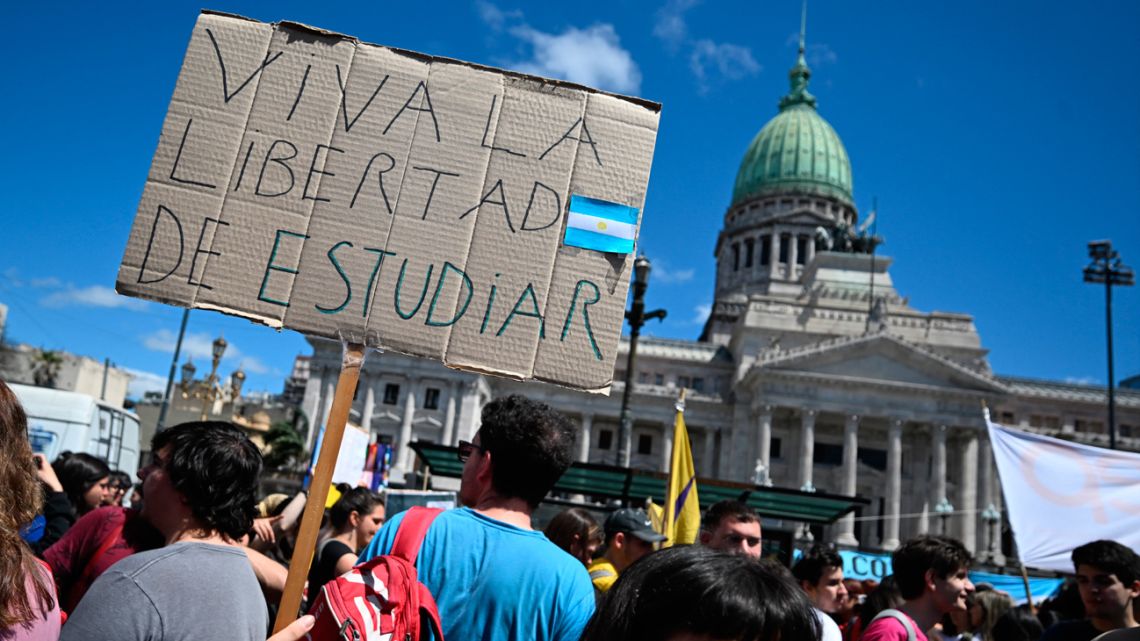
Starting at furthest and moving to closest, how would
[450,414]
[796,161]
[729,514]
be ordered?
1. [796,161]
2. [450,414]
3. [729,514]

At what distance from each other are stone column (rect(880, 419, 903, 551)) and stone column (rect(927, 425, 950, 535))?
5.94 ft

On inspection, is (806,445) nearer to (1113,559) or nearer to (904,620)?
(1113,559)

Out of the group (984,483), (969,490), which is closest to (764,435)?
(969,490)

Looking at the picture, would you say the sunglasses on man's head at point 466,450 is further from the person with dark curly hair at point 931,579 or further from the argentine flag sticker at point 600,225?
the person with dark curly hair at point 931,579

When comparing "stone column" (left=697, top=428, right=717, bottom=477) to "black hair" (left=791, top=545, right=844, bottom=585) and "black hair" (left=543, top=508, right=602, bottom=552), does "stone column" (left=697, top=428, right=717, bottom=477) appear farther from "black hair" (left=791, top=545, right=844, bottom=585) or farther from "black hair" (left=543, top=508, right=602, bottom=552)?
"black hair" (left=543, top=508, right=602, bottom=552)

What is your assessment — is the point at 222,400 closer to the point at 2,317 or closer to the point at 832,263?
the point at 2,317

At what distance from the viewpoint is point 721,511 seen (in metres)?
5.29

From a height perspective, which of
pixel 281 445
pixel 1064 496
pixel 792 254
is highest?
pixel 792 254

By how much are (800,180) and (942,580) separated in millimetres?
73560

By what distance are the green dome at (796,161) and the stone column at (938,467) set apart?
3021cm

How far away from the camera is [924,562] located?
15.8 feet

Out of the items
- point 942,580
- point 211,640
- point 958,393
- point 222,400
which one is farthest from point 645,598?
point 958,393

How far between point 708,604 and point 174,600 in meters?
1.75

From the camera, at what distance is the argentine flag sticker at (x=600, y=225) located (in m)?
3.84
